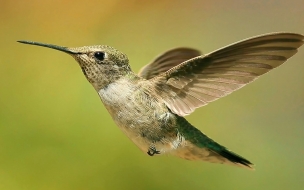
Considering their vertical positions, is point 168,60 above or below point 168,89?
above

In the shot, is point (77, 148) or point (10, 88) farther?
point (10, 88)

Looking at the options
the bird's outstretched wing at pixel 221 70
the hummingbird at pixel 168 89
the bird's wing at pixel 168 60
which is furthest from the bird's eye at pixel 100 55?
the bird's wing at pixel 168 60

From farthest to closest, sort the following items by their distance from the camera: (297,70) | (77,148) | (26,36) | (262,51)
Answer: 1. (297,70)
2. (26,36)
3. (77,148)
4. (262,51)

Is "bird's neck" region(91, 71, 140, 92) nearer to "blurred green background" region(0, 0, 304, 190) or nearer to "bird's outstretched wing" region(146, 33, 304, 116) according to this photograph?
"bird's outstretched wing" region(146, 33, 304, 116)

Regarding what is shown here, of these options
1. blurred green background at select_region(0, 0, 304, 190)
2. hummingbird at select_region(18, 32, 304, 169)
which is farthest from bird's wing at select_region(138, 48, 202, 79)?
blurred green background at select_region(0, 0, 304, 190)

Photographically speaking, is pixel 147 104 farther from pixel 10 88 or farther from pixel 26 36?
pixel 26 36

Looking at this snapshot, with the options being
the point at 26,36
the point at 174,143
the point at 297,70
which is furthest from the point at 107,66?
the point at 297,70

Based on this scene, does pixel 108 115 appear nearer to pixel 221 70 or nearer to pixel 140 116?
pixel 140 116

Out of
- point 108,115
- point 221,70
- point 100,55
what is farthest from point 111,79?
point 108,115
